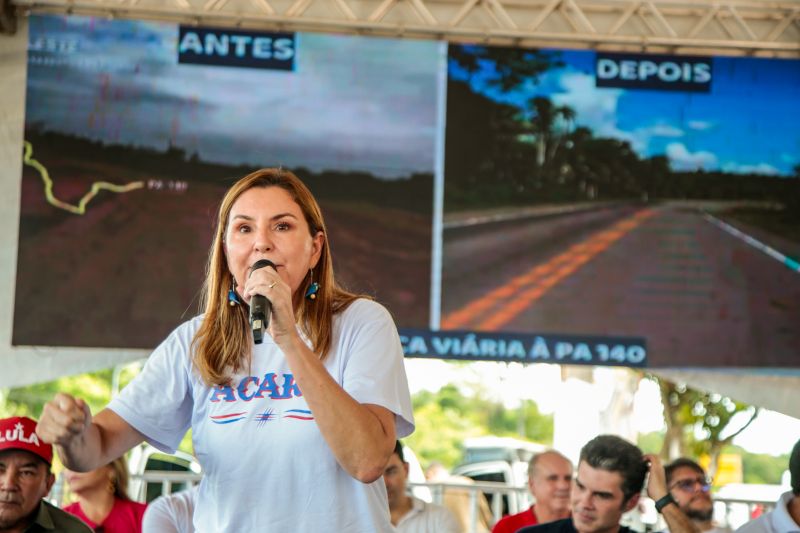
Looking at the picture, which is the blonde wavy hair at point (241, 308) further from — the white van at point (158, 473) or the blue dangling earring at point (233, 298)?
the white van at point (158, 473)

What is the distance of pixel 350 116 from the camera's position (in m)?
8.25

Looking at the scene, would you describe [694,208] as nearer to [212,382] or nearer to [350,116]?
[350,116]

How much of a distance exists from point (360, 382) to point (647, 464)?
2.97 metres

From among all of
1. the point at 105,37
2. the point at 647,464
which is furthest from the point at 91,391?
the point at 647,464

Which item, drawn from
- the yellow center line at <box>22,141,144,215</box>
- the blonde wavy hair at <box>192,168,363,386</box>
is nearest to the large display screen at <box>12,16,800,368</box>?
the yellow center line at <box>22,141,144,215</box>

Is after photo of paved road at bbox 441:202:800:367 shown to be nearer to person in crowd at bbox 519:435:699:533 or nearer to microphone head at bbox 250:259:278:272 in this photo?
person in crowd at bbox 519:435:699:533

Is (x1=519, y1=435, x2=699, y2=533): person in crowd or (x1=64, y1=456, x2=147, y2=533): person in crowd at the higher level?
(x1=519, y1=435, x2=699, y2=533): person in crowd

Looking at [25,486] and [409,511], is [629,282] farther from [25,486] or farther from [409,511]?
[25,486]

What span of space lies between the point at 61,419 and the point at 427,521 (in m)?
4.15

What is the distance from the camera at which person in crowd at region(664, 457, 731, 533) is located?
20.2 ft

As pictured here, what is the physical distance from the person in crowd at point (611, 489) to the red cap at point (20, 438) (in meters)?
1.98

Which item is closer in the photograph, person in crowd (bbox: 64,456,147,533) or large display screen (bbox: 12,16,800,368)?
person in crowd (bbox: 64,456,147,533)

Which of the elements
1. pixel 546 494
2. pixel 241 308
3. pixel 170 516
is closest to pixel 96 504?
pixel 170 516

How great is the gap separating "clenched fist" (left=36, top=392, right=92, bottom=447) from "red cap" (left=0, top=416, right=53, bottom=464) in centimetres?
218
